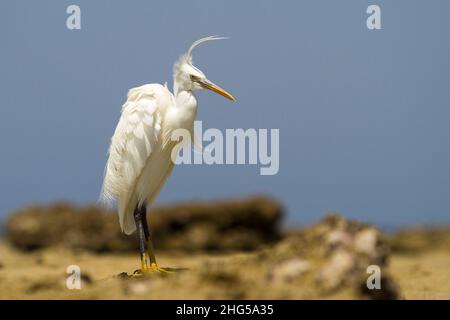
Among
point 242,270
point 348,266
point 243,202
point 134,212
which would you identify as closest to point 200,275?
point 242,270

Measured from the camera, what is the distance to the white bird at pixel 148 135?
31.1 feet

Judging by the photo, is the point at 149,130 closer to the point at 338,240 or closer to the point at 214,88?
the point at 214,88

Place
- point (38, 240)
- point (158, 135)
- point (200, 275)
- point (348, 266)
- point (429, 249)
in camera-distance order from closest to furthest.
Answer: point (348, 266), point (200, 275), point (158, 135), point (38, 240), point (429, 249)

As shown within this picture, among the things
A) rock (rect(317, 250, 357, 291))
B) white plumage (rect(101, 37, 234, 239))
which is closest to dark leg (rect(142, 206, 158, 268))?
white plumage (rect(101, 37, 234, 239))

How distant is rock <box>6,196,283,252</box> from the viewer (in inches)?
840

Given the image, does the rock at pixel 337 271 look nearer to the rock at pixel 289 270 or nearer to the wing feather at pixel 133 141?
the rock at pixel 289 270

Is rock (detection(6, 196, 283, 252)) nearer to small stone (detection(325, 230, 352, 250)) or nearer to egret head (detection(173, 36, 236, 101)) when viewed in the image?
egret head (detection(173, 36, 236, 101))

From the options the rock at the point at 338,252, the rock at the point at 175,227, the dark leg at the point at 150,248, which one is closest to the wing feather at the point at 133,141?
the dark leg at the point at 150,248

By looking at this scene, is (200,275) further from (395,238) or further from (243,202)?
(395,238)

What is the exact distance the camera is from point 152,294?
23.9 feet

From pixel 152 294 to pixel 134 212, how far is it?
2.63 metres

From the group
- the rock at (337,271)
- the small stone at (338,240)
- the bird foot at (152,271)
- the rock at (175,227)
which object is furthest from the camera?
the rock at (175,227)

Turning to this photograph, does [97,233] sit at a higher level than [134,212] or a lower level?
lower

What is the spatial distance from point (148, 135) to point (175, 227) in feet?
41.4
